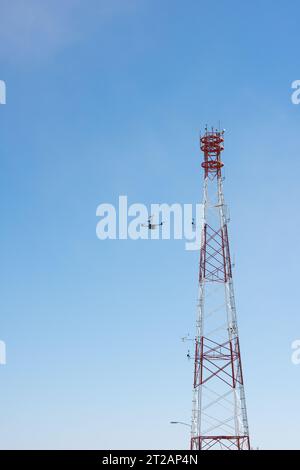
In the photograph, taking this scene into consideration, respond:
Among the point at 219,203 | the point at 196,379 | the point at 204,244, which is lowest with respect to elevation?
the point at 196,379
